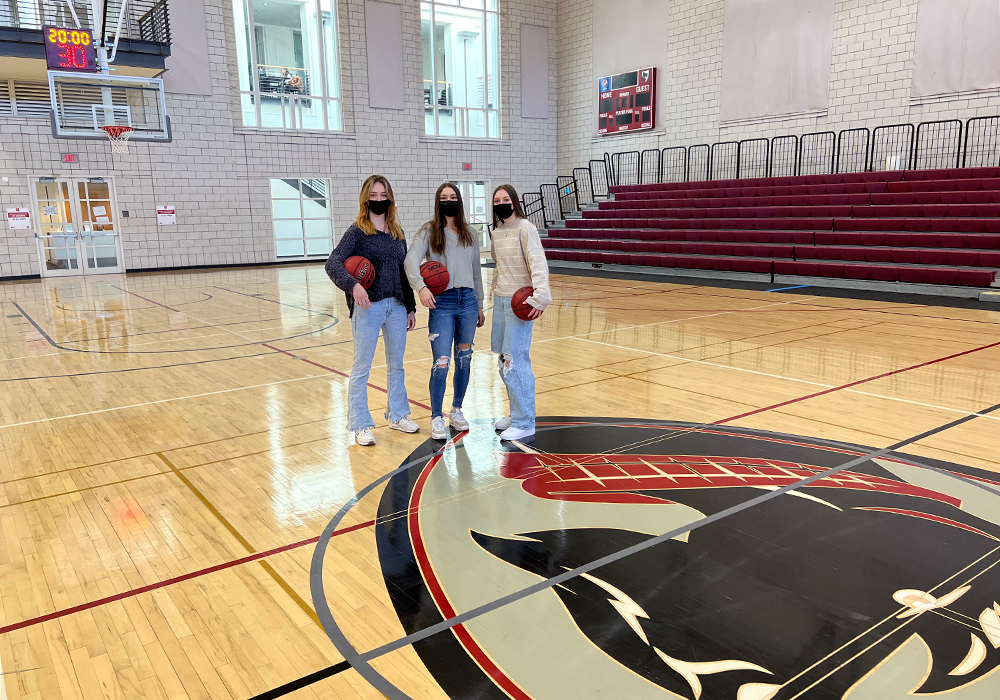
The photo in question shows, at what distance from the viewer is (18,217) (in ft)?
52.7

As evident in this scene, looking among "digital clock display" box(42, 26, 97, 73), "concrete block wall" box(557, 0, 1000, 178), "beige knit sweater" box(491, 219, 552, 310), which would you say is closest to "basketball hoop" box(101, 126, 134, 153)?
"digital clock display" box(42, 26, 97, 73)

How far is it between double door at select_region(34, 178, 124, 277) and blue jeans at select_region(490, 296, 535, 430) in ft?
52.4

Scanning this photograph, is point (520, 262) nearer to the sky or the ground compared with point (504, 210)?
nearer to the ground

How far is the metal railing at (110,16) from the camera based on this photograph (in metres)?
15.2

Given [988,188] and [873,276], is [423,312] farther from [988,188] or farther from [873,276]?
[988,188]

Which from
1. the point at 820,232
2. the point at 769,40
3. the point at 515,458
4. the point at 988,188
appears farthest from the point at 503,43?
the point at 515,458

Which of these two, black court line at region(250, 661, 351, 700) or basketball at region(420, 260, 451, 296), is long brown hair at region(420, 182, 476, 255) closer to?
basketball at region(420, 260, 451, 296)

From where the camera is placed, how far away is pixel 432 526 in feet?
10.4

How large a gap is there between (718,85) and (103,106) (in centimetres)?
1468

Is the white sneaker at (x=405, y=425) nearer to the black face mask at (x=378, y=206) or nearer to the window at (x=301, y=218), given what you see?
the black face mask at (x=378, y=206)

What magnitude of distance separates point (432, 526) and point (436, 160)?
19.6m

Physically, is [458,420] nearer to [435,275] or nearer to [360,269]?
[435,275]

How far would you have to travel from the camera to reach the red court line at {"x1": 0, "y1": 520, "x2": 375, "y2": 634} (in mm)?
2498

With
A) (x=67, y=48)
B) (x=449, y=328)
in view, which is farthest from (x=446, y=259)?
(x=67, y=48)
